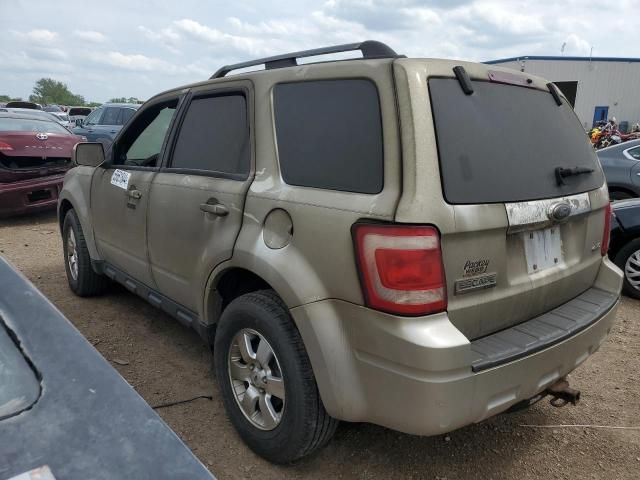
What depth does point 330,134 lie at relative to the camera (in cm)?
217

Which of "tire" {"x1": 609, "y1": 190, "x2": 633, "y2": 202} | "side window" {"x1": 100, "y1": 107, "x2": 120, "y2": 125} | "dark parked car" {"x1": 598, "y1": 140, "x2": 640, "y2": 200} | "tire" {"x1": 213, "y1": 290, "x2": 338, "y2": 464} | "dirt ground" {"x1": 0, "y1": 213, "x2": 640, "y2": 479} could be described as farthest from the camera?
"side window" {"x1": 100, "y1": 107, "x2": 120, "y2": 125}

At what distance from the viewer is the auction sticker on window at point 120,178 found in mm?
3555

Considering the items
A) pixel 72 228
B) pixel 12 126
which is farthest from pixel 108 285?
pixel 12 126

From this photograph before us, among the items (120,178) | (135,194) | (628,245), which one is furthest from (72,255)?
(628,245)

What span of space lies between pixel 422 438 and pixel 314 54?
206 cm

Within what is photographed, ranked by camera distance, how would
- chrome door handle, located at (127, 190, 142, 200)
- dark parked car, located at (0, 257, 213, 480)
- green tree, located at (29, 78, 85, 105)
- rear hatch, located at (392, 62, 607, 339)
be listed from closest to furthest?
dark parked car, located at (0, 257, 213, 480)
rear hatch, located at (392, 62, 607, 339)
chrome door handle, located at (127, 190, 142, 200)
green tree, located at (29, 78, 85, 105)

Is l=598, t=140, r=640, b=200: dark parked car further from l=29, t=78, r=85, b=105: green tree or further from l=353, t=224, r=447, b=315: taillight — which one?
l=29, t=78, r=85, b=105: green tree

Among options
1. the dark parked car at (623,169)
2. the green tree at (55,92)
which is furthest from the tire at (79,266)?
the green tree at (55,92)

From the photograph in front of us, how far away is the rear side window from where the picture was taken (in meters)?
2.00

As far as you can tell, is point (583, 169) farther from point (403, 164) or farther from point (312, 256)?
point (312, 256)

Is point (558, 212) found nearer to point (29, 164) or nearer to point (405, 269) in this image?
point (405, 269)

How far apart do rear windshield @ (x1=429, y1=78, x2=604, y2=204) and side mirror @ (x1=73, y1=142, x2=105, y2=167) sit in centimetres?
299

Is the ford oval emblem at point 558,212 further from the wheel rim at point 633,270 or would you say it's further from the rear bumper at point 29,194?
the rear bumper at point 29,194

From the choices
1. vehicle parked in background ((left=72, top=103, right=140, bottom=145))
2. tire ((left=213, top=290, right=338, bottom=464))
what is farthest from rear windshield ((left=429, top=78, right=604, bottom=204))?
vehicle parked in background ((left=72, top=103, right=140, bottom=145))
